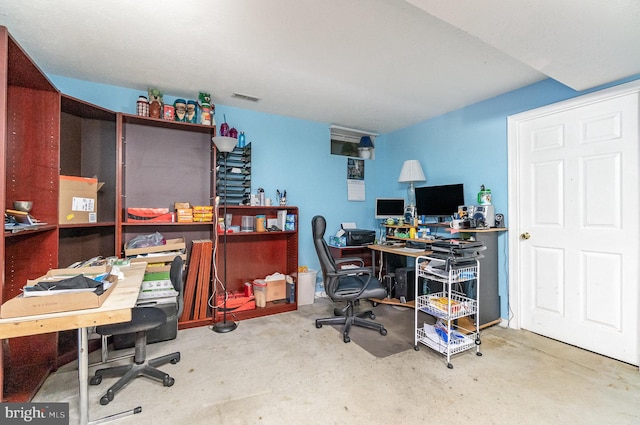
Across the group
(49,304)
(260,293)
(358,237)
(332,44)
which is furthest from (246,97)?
(49,304)

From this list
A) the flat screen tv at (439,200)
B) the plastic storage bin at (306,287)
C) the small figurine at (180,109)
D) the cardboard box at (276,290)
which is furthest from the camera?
the plastic storage bin at (306,287)

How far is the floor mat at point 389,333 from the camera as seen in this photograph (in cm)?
247

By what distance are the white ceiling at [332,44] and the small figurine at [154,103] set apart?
0.39 feet

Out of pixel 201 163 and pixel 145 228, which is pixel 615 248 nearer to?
pixel 201 163

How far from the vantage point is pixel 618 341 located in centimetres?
225

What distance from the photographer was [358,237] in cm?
374

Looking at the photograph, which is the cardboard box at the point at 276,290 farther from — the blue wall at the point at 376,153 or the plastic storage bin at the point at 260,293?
the blue wall at the point at 376,153

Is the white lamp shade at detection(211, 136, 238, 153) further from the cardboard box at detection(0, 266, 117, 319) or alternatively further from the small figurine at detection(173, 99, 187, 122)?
the cardboard box at detection(0, 266, 117, 319)

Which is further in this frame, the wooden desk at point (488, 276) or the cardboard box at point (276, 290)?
the cardboard box at point (276, 290)

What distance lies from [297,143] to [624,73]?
3.27 metres

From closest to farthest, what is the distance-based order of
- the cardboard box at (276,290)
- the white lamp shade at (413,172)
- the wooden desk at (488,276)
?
the wooden desk at (488,276) → the cardboard box at (276,290) → the white lamp shade at (413,172)

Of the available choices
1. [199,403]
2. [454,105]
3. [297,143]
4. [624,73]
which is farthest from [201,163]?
[624,73]

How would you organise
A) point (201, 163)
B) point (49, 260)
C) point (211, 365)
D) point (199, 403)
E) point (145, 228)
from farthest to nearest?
point (201, 163) < point (145, 228) < point (211, 365) < point (49, 260) < point (199, 403)

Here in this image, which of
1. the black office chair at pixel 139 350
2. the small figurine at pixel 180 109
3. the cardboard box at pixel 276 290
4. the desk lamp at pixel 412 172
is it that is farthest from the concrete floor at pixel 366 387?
the small figurine at pixel 180 109
